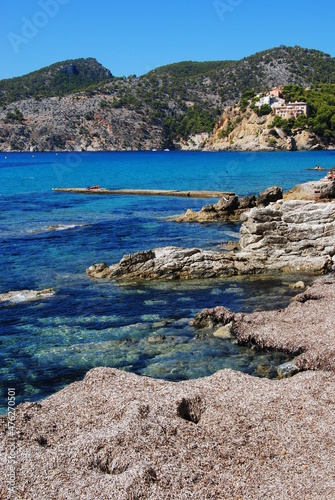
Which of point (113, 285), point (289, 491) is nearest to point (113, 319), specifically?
point (113, 285)

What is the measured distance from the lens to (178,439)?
34.8ft

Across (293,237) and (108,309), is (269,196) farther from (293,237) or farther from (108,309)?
(108,309)

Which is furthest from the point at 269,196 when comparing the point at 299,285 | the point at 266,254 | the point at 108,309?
the point at 108,309

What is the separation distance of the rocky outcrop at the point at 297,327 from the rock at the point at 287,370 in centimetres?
3

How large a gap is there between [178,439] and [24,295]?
1704cm

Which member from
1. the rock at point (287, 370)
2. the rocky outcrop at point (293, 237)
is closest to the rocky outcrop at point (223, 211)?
the rocky outcrop at point (293, 237)

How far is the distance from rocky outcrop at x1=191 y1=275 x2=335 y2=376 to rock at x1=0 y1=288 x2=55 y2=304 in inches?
338

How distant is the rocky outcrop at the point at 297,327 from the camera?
16062mm

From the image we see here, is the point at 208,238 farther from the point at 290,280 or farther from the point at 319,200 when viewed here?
the point at 290,280

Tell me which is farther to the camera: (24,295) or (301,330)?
(24,295)

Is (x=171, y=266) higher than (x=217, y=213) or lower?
lower

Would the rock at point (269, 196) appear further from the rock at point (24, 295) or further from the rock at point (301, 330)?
the rock at point (24, 295)

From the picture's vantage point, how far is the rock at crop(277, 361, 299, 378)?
15641mm

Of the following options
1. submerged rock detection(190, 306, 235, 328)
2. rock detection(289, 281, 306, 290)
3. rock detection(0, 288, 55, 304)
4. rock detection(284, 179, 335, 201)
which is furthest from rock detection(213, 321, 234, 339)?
rock detection(284, 179, 335, 201)
